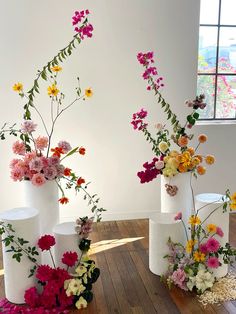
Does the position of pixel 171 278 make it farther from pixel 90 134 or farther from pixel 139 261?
pixel 90 134

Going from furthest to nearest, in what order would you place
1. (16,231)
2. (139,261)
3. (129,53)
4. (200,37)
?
1. (200,37)
2. (129,53)
3. (139,261)
4. (16,231)

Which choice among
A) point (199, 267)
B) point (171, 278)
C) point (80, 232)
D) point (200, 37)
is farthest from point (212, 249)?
point (200, 37)

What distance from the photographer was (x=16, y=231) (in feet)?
7.37

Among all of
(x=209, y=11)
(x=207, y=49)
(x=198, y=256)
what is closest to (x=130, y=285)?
(x=198, y=256)

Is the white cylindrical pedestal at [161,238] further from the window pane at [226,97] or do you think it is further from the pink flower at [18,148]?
the window pane at [226,97]

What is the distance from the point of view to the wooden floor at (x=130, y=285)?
7.53ft

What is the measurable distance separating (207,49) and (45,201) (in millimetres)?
2199

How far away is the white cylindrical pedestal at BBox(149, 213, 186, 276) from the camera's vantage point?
2562mm

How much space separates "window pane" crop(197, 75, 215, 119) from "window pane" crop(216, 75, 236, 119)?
0.06 metres

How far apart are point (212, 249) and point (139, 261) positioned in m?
0.64

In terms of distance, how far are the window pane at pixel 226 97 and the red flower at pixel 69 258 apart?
2.23 m

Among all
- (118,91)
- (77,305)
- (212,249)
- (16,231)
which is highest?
(118,91)

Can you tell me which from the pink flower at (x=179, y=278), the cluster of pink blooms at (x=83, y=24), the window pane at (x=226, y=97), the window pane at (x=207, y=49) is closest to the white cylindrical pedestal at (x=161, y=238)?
the pink flower at (x=179, y=278)

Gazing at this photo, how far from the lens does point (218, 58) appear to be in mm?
3760
